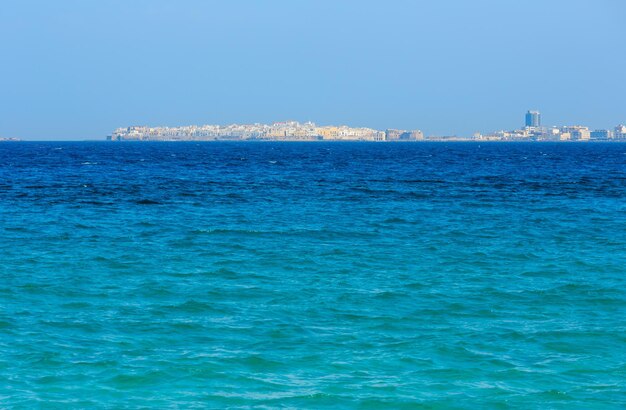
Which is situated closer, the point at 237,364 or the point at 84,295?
the point at 237,364

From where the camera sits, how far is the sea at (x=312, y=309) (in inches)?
562

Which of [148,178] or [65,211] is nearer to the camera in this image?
[65,211]

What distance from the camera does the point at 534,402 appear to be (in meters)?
13.8

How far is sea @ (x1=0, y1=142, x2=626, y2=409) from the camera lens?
14281mm

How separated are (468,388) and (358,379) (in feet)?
6.17

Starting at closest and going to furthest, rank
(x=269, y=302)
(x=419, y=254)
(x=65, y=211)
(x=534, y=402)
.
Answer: (x=534, y=402) < (x=269, y=302) < (x=419, y=254) < (x=65, y=211)

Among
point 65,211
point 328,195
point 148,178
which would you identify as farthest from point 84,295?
point 148,178

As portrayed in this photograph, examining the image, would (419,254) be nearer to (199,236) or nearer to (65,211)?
(199,236)

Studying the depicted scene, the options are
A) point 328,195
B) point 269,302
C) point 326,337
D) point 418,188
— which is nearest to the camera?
point 326,337

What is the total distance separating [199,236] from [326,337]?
15.9 m

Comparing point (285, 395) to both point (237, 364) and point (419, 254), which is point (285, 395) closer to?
point (237, 364)

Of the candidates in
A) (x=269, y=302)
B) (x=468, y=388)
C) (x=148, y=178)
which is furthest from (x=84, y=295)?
(x=148, y=178)

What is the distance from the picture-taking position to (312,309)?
1967 cm

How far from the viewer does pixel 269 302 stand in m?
20.5
